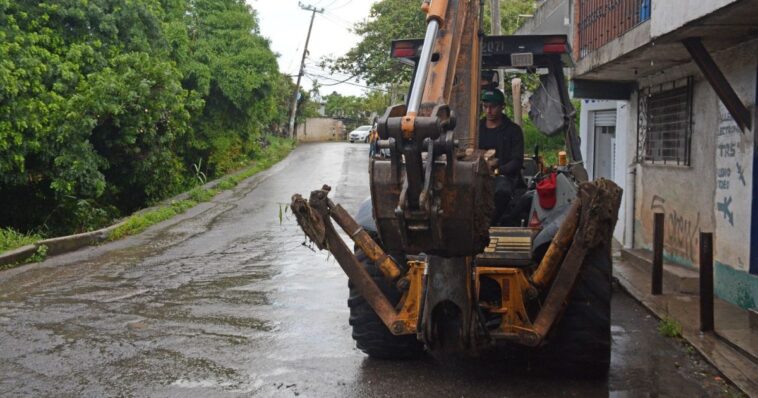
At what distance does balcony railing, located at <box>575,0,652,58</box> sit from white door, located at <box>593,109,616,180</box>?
273 cm

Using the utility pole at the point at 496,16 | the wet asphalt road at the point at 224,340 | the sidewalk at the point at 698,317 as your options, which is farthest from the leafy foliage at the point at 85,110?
the sidewalk at the point at 698,317

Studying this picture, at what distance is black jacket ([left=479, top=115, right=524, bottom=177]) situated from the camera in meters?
6.76

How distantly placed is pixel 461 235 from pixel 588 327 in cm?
204

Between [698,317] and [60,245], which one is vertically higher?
[60,245]

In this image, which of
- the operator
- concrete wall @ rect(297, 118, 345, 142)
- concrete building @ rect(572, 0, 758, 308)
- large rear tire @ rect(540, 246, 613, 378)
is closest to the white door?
concrete building @ rect(572, 0, 758, 308)

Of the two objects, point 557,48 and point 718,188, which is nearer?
point 557,48

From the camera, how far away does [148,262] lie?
11969mm

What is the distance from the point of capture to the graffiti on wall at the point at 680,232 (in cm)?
1020

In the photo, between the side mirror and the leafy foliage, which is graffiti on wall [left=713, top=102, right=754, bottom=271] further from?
the leafy foliage

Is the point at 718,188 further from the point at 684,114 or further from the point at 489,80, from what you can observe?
the point at 489,80

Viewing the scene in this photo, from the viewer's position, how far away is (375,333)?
20.3 ft

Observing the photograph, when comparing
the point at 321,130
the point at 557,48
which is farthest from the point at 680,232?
the point at 321,130

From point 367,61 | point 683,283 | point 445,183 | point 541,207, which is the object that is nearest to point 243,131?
point 367,61

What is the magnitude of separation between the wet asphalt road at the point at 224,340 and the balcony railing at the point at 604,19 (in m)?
3.61
